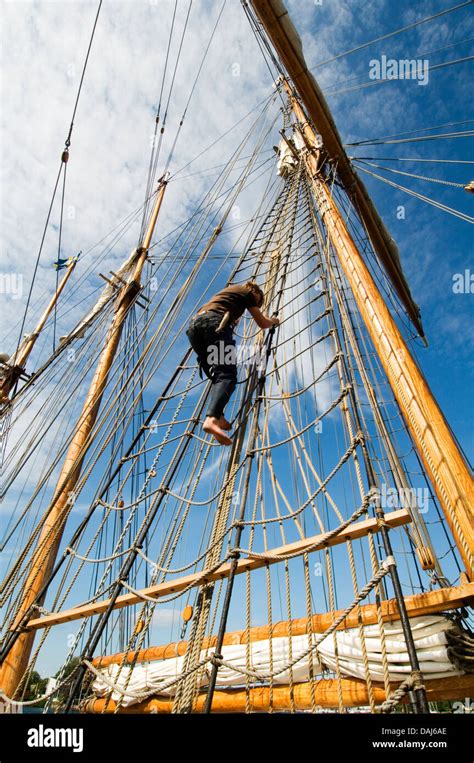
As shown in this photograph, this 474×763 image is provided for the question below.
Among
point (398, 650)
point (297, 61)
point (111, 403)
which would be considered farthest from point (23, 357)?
point (398, 650)

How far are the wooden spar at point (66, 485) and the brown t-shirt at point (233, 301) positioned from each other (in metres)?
2.68

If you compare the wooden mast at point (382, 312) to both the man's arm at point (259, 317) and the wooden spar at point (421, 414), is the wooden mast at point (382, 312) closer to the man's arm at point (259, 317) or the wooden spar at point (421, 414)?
the wooden spar at point (421, 414)

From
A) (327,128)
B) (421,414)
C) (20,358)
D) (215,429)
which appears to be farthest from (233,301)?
(20,358)

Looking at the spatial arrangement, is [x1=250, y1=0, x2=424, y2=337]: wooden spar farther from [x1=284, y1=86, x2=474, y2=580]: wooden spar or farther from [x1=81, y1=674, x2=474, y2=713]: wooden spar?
[x1=81, y1=674, x2=474, y2=713]: wooden spar

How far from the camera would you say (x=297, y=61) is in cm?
584

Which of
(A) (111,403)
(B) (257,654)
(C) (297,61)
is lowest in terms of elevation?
(B) (257,654)

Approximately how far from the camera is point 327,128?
256 inches

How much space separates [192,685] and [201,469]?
186 centimetres

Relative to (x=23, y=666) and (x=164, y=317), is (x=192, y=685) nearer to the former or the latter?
(x=23, y=666)

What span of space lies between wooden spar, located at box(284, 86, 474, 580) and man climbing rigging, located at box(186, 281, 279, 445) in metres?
0.99

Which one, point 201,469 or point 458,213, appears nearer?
point 201,469

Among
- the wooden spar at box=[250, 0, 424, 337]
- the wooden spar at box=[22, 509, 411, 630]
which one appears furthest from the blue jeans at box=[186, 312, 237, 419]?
the wooden spar at box=[250, 0, 424, 337]

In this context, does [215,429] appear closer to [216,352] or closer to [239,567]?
[216,352]
